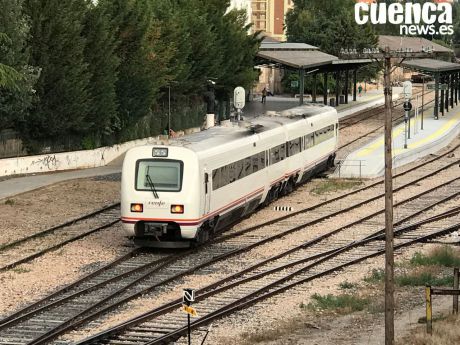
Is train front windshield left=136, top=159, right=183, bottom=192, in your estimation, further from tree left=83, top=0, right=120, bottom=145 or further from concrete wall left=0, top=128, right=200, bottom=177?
tree left=83, top=0, right=120, bottom=145

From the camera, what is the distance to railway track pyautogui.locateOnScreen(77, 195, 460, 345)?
20062 mm

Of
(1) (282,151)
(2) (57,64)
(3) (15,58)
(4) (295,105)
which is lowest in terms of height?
(4) (295,105)

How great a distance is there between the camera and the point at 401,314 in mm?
21953

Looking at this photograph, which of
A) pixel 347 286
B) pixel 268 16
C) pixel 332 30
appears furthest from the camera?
pixel 268 16

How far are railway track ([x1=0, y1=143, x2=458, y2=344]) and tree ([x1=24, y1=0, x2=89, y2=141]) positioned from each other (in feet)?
51.8

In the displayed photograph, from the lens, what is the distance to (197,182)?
2706cm

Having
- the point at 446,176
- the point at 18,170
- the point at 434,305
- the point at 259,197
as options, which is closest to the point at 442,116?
the point at 446,176

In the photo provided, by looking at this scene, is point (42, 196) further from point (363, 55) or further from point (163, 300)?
point (363, 55)

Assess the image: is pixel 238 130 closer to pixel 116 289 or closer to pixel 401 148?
pixel 116 289

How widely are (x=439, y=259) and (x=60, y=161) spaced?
951 inches

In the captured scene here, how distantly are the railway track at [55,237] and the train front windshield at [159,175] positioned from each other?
3415 millimetres

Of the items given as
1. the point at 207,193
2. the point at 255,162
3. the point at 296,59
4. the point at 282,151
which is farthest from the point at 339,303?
the point at 296,59

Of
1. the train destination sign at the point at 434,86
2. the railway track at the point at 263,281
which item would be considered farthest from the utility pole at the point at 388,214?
the train destination sign at the point at 434,86

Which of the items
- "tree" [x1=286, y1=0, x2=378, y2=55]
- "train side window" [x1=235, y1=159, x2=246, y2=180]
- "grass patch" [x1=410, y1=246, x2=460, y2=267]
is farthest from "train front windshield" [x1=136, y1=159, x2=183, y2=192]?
"tree" [x1=286, y1=0, x2=378, y2=55]
